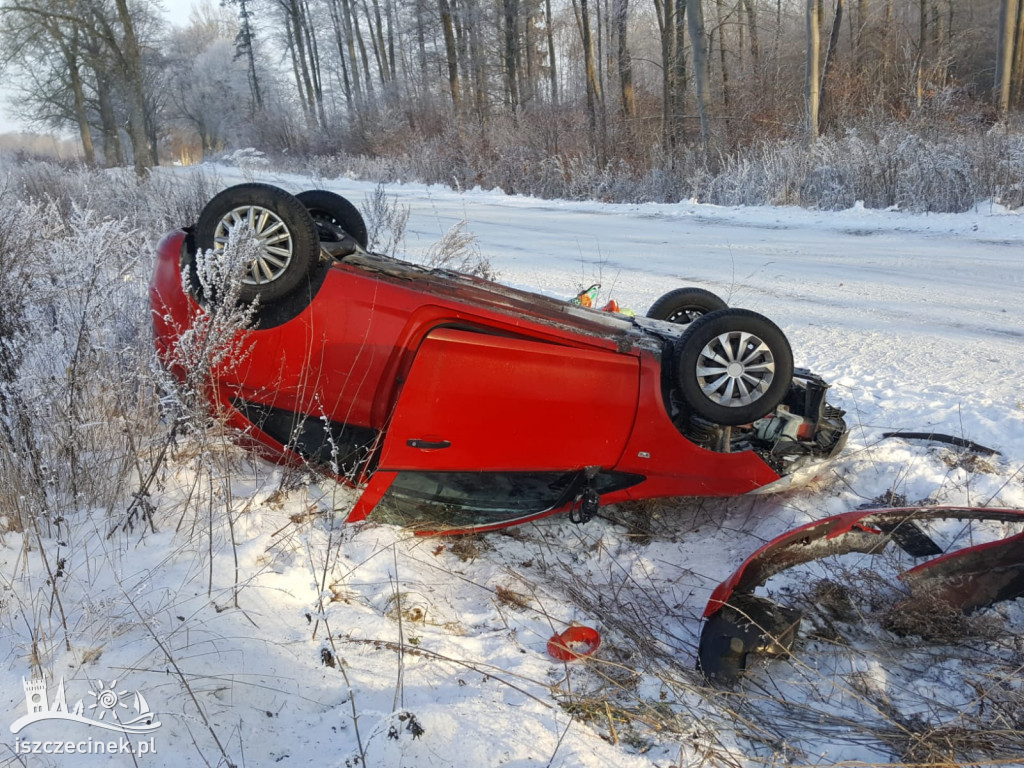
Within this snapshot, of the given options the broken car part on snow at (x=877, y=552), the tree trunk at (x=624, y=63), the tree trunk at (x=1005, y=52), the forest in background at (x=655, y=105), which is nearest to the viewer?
the broken car part on snow at (x=877, y=552)

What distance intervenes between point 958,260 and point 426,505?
647 cm

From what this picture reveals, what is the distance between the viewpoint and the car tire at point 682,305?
4.03 metres

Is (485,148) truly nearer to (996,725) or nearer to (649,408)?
(649,408)

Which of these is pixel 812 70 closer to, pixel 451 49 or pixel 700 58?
pixel 700 58

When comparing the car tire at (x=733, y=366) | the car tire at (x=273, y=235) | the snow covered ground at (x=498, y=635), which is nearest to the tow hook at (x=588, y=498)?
the snow covered ground at (x=498, y=635)

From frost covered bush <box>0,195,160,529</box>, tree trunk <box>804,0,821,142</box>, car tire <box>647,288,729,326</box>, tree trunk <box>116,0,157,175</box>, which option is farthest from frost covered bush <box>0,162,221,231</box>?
tree trunk <box>804,0,821,142</box>

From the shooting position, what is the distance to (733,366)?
9.40 feet

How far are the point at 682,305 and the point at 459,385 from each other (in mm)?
1889

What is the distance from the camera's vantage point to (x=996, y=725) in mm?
1951

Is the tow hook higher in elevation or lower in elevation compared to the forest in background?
lower

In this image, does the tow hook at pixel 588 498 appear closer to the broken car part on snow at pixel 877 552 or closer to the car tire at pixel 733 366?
the car tire at pixel 733 366

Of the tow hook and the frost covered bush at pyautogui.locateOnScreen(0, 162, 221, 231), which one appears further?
the frost covered bush at pyautogui.locateOnScreen(0, 162, 221, 231)

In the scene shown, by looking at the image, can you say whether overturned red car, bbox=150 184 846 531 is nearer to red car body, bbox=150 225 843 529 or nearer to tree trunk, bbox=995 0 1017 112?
red car body, bbox=150 225 843 529

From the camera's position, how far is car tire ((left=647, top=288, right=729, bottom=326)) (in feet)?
13.2
